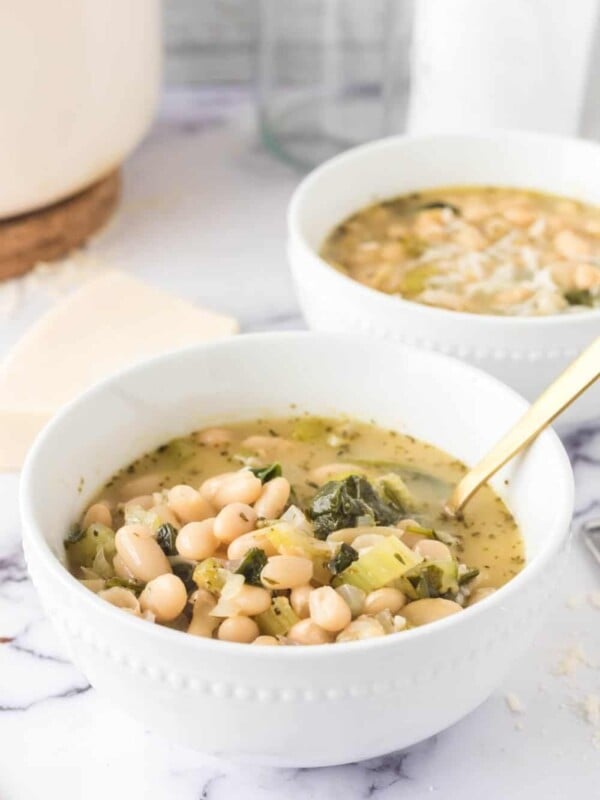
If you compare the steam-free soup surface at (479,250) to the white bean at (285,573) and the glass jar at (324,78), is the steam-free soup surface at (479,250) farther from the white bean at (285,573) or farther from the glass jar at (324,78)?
the white bean at (285,573)

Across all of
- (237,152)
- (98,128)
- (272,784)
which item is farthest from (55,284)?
(272,784)

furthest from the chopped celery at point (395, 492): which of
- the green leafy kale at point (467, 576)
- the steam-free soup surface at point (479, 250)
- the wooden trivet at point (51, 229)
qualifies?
the wooden trivet at point (51, 229)

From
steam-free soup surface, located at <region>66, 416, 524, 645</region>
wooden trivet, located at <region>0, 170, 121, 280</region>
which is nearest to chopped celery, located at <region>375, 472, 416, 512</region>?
steam-free soup surface, located at <region>66, 416, 524, 645</region>

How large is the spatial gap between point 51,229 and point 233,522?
815 millimetres

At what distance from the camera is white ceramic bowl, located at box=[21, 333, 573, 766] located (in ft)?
2.77

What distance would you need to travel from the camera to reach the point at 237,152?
6.86 ft

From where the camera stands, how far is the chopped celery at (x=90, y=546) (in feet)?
3.40

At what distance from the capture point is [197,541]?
3.33 ft

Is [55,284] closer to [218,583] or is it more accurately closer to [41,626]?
[41,626]

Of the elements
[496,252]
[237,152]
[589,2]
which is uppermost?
[589,2]

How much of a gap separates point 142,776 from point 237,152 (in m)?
1.30

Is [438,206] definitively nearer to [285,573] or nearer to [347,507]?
[347,507]

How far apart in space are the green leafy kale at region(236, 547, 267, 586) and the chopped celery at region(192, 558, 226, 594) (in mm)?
15

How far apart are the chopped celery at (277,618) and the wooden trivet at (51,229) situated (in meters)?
0.87
